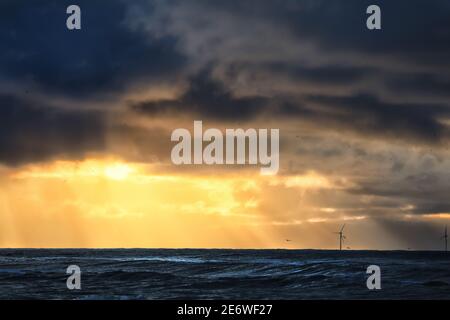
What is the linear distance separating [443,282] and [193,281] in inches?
976

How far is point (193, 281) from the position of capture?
64688mm

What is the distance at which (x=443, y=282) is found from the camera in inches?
2322

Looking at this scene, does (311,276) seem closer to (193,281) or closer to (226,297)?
(193,281)
